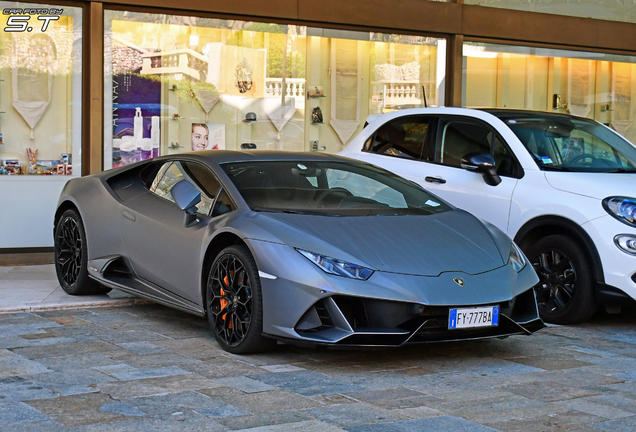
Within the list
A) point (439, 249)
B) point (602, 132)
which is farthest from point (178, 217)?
point (602, 132)

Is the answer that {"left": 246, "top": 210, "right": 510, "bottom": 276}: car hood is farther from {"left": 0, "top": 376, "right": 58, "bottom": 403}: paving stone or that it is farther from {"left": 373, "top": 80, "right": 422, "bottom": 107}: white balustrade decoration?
{"left": 373, "top": 80, "right": 422, "bottom": 107}: white balustrade decoration

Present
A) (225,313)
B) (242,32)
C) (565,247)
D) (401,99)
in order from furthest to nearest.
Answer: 1. (401,99)
2. (242,32)
3. (565,247)
4. (225,313)

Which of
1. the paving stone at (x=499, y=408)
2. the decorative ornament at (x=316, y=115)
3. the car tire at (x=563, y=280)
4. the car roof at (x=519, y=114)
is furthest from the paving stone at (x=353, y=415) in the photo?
the decorative ornament at (x=316, y=115)

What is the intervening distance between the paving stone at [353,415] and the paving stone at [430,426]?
0.20 feet

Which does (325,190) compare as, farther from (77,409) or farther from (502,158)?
(77,409)

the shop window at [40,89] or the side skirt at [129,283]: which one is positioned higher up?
the shop window at [40,89]

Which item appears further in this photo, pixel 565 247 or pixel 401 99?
pixel 401 99

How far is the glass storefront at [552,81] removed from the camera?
39.3 ft

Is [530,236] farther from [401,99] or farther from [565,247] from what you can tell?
[401,99]

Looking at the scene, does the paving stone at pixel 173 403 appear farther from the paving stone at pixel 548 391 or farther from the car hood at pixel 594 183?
the car hood at pixel 594 183

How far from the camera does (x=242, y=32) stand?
1070cm

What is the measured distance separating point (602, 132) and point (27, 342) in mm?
5240

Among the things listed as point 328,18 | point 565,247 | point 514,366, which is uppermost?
point 328,18

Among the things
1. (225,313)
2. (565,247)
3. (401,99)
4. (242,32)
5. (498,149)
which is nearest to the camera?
(225,313)
